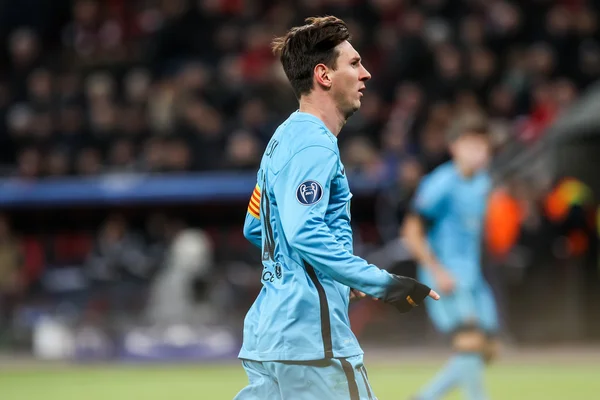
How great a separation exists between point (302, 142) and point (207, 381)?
7.84 metres

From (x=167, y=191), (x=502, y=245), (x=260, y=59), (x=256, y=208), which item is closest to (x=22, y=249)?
(x=167, y=191)

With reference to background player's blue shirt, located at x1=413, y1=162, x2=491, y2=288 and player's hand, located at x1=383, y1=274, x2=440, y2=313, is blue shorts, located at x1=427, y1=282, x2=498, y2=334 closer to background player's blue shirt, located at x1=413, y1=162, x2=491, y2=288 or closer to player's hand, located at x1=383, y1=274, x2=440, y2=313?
background player's blue shirt, located at x1=413, y1=162, x2=491, y2=288

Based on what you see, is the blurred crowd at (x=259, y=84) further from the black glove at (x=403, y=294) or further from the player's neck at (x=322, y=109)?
the black glove at (x=403, y=294)

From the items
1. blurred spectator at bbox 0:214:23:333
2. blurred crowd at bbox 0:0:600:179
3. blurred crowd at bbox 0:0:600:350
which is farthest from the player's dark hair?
blurred spectator at bbox 0:214:23:333

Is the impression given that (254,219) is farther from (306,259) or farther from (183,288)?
(183,288)

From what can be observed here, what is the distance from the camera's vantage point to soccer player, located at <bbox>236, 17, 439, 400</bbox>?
161 inches

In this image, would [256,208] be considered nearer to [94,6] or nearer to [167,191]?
[167,191]

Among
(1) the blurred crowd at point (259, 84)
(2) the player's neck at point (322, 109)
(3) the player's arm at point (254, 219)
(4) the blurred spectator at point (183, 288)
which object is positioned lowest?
(3) the player's arm at point (254, 219)

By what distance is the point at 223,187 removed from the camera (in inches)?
587

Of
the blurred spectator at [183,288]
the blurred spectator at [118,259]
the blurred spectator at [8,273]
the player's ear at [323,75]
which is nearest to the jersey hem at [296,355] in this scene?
the player's ear at [323,75]

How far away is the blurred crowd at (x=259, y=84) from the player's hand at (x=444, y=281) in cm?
581

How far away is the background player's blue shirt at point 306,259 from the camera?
407 centimetres

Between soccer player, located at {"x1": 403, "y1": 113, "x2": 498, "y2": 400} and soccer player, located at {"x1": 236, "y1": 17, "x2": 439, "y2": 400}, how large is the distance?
3.55 metres

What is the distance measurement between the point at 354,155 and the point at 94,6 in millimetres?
7052
